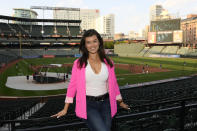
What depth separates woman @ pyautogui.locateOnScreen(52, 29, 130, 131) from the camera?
308cm

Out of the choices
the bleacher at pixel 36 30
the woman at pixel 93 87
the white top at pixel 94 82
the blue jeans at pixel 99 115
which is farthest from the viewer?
the bleacher at pixel 36 30

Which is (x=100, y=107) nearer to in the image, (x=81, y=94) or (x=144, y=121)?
(x=81, y=94)

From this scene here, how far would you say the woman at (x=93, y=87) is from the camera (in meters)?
3.08

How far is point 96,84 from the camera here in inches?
127

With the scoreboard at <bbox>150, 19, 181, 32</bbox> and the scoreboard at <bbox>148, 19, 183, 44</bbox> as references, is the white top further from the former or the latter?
the scoreboard at <bbox>150, 19, 181, 32</bbox>

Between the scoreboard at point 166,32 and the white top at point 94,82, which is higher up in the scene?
the scoreboard at point 166,32

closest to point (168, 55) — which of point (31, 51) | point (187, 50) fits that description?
point (187, 50)

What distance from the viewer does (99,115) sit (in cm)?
305

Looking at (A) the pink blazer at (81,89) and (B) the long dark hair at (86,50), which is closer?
(A) the pink blazer at (81,89)

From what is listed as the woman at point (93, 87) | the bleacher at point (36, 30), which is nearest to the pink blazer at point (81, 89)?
the woman at point (93, 87)

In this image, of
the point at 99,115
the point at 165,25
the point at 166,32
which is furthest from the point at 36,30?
the point at 99,115

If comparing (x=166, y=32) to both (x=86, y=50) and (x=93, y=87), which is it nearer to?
(x=86, y=50)

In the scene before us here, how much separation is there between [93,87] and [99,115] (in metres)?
0.49

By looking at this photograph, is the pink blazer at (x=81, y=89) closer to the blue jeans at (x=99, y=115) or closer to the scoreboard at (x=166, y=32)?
the blue jeans at (x=99, y=115)
